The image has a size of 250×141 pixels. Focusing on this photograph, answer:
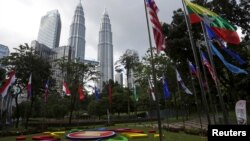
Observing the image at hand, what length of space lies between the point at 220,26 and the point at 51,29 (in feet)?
406

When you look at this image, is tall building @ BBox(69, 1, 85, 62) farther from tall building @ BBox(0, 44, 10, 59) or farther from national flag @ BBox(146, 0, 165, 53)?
national flag @ BBox(146, 0, 165, 53)

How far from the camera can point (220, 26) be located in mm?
10633

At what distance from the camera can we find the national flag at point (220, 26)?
1057 centimetres

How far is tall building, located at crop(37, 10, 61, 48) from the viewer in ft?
406

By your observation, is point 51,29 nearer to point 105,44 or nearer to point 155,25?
point 105,44

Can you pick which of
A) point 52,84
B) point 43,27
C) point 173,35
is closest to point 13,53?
point 52,84

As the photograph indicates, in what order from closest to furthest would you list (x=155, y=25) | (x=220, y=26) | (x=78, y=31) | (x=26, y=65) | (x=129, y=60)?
(x=220, y=26) → (x=155, y=25) → (x=26, y=65) → (x=129, y=60) → (x=78, y=31)

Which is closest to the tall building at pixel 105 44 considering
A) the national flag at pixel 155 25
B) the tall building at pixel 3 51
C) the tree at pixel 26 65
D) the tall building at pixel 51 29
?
the tall building at pixel 51 29

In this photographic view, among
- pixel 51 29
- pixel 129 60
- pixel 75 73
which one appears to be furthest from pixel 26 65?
pixel 51 29

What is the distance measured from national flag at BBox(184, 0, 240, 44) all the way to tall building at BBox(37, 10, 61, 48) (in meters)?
119

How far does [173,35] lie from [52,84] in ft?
71.2

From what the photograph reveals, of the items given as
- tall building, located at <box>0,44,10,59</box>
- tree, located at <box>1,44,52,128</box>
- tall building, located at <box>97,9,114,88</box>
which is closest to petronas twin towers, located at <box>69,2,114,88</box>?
tall building, located at <box>97,9,114,88</box>

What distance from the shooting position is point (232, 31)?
10.6 meters

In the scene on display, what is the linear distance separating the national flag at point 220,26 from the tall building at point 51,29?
118717 millimetres
